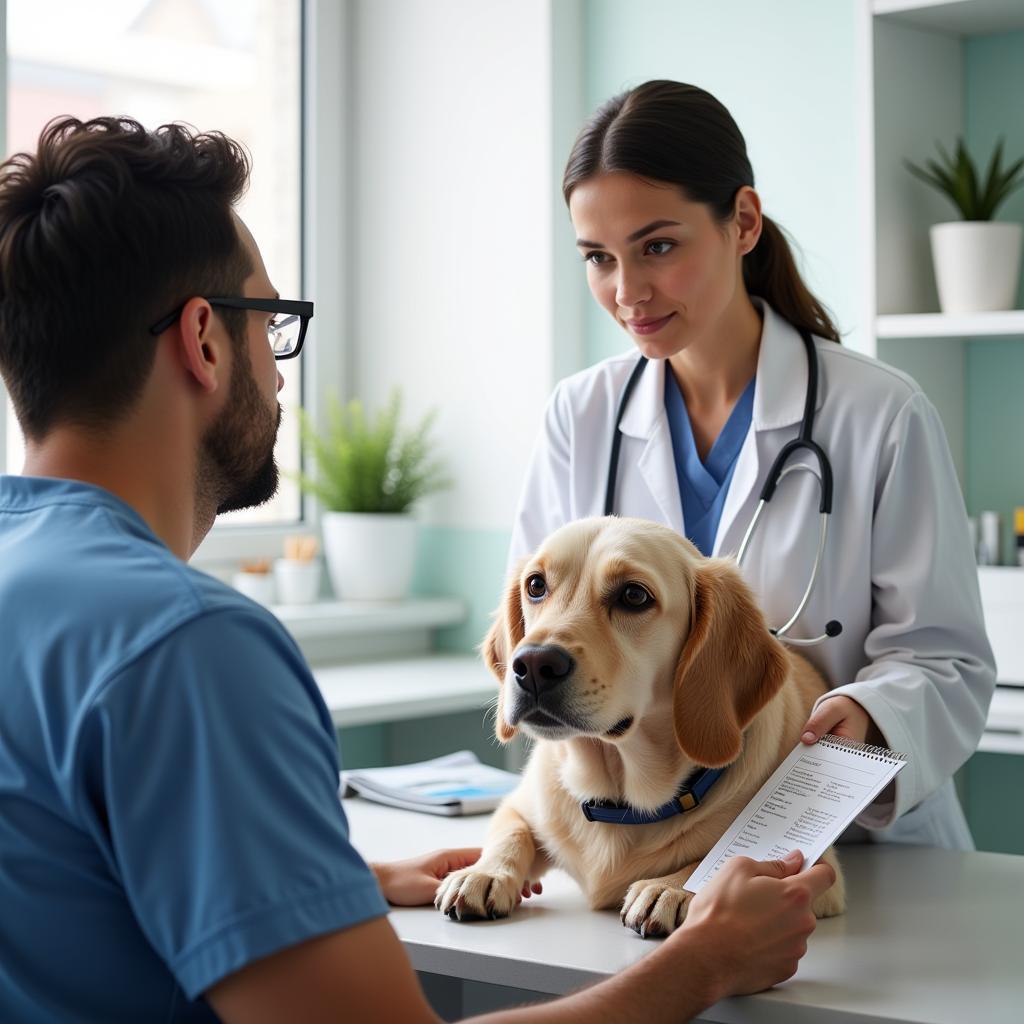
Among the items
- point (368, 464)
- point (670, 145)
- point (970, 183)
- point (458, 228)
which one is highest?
point (458, 228)

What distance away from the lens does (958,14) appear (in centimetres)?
260

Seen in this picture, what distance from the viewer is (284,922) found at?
0.79 meters

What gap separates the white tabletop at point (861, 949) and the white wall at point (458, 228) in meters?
1.97

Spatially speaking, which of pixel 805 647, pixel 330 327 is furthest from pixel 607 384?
pixel 330 327

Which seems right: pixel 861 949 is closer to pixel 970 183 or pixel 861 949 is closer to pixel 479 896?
pixel 479 896

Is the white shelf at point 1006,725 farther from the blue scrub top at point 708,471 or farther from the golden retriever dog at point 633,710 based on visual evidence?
the golden retriever dog at point 633,710

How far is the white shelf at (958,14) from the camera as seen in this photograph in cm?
254

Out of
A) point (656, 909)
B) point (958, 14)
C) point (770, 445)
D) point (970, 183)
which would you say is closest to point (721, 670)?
point (656, 909)

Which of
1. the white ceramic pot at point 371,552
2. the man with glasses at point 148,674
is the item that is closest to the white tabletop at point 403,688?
the white ceramic pot at point 371,552

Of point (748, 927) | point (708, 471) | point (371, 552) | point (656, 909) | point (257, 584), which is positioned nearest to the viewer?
point (748, 927)

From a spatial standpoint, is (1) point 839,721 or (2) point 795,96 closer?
(1) point 839,721

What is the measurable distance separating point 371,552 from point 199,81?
1279 mm

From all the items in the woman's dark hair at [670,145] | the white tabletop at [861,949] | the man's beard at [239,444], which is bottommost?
the white tabletop at [861,949]

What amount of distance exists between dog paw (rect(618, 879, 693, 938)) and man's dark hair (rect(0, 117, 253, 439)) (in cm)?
68
